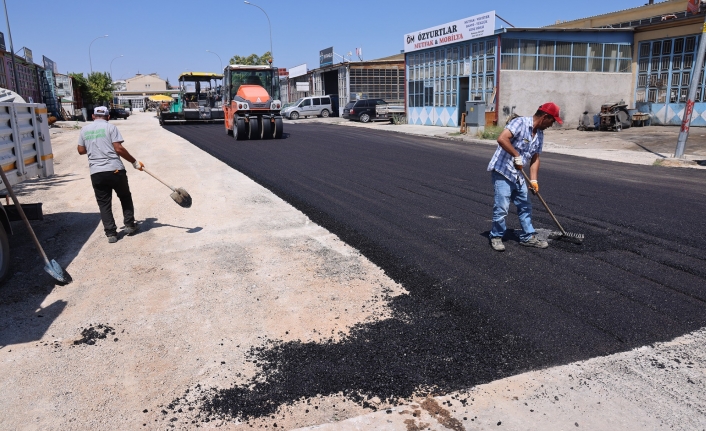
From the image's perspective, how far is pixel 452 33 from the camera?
28703 millimetres

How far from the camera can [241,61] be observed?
2990 inches

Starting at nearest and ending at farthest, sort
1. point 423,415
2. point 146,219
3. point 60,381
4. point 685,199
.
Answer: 1. point 423,415
2. point 60,381
3. point 146,219
4. point 685,199

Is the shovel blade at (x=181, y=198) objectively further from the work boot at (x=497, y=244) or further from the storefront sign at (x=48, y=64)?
the storefront sign at (x=48, y=64)

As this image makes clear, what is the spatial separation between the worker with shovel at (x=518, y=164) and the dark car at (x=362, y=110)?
3041 centimetres

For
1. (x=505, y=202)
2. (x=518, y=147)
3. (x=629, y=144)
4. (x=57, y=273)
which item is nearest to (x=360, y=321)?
(x=505, y=202)

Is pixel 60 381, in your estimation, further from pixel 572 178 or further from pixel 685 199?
pixel 572 178

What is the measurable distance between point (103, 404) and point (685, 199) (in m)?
8.84

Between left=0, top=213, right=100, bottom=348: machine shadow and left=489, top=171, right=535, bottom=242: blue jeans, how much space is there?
14.6 feet

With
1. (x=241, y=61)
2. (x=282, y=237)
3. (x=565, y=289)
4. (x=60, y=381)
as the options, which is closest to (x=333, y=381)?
(x=60, y=381)

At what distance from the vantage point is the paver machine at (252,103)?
755 inches

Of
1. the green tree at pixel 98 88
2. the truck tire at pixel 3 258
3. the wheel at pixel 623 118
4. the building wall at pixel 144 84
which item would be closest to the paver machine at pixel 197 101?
the wheel at pixel 623 118

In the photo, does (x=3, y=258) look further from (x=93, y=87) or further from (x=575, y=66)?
(x=93, y=87)

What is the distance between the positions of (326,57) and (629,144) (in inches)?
1348

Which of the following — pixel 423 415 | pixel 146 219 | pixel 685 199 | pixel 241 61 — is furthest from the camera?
pixel 241 61
